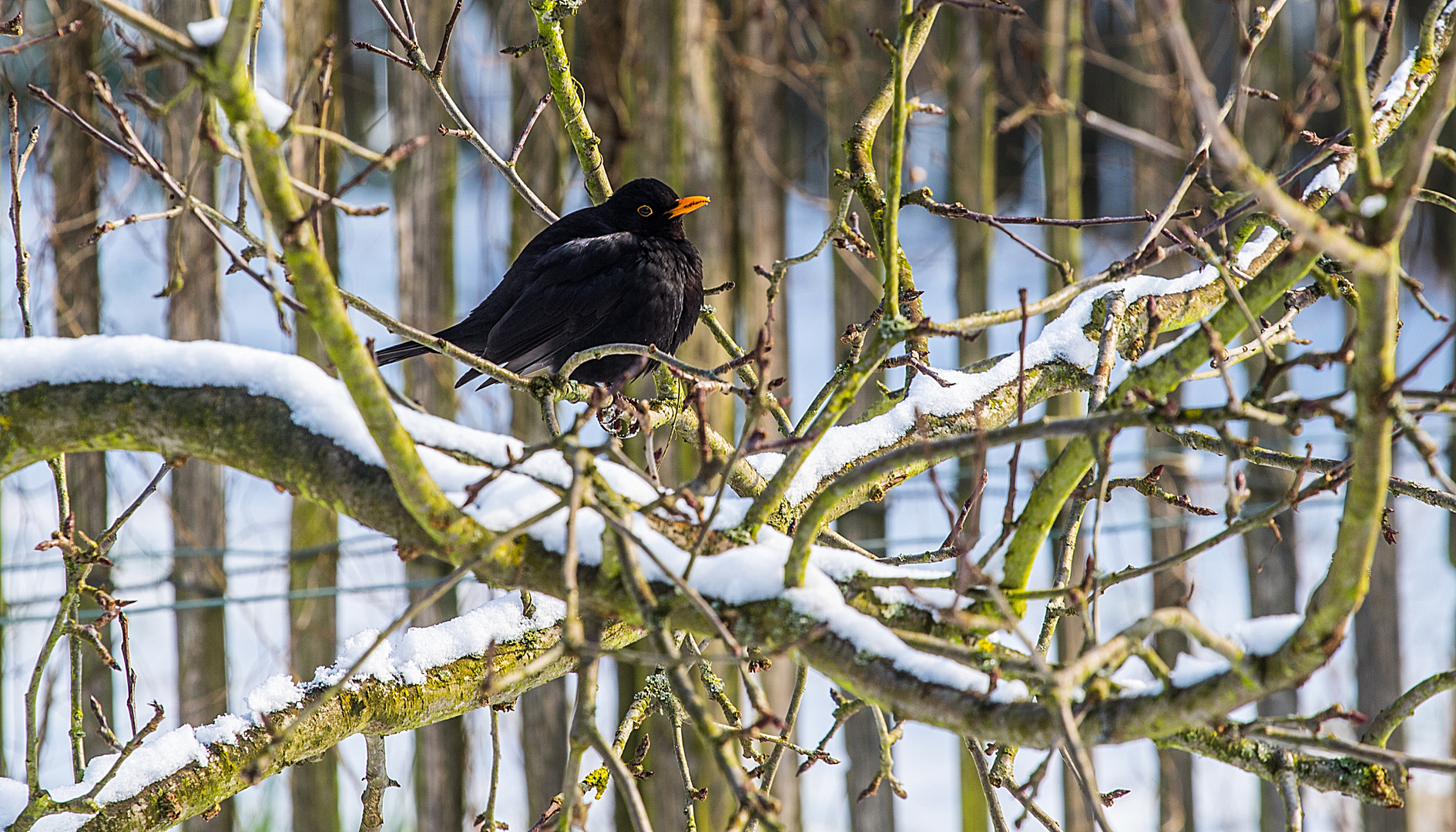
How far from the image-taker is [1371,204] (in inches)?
37.2

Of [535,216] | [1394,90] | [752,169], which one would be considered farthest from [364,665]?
[752,169]

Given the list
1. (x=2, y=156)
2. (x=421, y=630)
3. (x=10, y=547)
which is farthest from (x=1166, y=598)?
(x=2, y=156)

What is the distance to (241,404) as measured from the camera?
1334 mm

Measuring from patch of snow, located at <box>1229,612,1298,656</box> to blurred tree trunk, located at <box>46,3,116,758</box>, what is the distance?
3.41m

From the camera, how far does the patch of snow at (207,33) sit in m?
0.92

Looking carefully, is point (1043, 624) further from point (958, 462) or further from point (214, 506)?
point (214, 506)

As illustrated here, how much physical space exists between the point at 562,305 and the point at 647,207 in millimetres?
474

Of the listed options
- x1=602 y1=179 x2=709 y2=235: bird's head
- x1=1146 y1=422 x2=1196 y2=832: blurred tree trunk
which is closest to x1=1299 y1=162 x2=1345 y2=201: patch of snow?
x1=602 y1=179 x2=709 y2=235: bird's head

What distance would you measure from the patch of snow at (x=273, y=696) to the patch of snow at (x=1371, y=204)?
157 centimetres

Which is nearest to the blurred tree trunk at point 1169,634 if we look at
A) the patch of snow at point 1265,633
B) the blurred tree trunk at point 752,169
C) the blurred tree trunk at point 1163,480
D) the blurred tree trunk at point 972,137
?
the blurred tree trunk at point 1163,480

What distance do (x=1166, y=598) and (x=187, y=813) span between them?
134 inches

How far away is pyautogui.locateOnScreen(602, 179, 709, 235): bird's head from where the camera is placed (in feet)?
10.7

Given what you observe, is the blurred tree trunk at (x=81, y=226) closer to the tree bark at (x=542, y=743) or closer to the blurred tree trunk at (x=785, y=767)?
the tree bark at (x=542, y=743)

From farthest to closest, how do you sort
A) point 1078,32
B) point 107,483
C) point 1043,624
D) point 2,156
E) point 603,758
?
point 1078,32, point 2,156, point 107,483, point 1043,624, point 603,758
